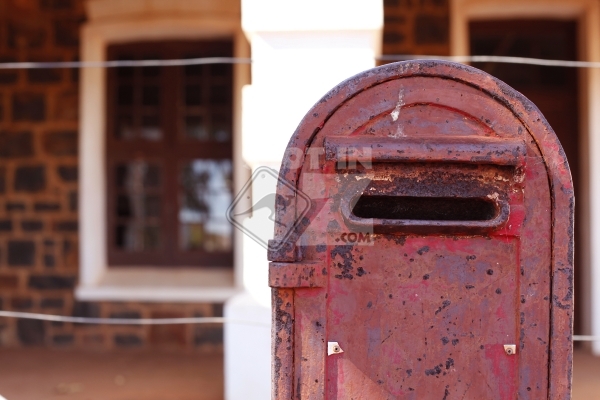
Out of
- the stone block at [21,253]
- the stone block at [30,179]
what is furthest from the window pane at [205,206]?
the stone block at [21,253]

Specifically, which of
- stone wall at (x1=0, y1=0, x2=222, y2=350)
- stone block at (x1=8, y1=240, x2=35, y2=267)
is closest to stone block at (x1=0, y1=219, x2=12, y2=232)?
stone wall at (x1=0, y1=0, x2=222, y2=350)

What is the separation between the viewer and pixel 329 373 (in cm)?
166

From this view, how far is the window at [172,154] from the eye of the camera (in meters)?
4.96

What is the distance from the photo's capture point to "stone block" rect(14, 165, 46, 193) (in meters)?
4.94

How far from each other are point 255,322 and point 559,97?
334cm

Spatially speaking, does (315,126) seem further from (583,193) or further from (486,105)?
(583,193)

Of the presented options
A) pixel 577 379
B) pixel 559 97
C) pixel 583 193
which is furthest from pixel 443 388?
pixel 559 97

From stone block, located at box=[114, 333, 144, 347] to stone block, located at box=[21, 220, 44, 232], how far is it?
1.15m

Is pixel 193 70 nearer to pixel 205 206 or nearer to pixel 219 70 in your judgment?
pixel 219 70

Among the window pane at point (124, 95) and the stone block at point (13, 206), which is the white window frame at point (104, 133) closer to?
the window pane at point (124, 95)

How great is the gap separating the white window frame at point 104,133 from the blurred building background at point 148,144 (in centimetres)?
1

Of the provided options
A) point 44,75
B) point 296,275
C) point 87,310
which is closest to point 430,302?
point 296,275

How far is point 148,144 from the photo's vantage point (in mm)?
5000

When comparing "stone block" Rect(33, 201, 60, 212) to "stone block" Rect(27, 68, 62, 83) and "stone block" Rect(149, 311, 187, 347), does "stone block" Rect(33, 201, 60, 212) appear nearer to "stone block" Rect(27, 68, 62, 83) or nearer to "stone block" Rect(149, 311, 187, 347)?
"stone block" Rect(27, 68, 62, 83)
